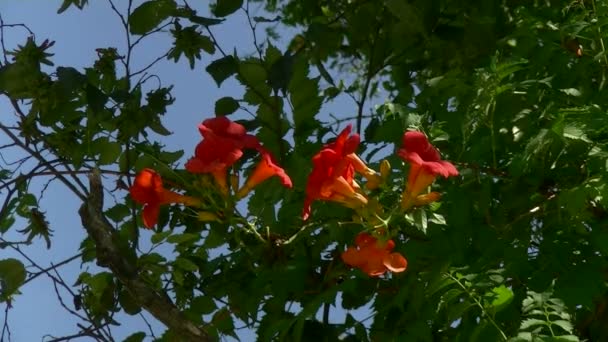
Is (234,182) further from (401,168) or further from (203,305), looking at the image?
(203,305)

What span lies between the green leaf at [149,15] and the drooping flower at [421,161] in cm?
106

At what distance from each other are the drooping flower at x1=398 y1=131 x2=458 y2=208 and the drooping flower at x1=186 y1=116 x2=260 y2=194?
0.31 metres

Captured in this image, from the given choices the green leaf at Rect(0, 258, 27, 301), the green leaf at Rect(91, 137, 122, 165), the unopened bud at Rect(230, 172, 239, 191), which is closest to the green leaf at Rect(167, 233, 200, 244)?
the green leaf at Rect(91, 137, 122, 165)

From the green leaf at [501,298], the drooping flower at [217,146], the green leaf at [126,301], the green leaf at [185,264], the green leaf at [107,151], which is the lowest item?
the green leaf at [501,298]

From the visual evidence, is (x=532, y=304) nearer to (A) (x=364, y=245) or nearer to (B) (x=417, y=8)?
(A) (x=364, y=245)

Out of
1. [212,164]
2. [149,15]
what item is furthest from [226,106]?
[212,164]

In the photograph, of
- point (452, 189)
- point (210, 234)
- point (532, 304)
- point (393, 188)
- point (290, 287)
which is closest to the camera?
point (532, 304)

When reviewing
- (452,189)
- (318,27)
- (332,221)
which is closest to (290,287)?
(332,221)

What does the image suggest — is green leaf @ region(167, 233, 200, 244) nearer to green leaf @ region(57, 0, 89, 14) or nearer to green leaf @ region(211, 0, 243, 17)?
green leaf @ region(211, 0, 243, 17)

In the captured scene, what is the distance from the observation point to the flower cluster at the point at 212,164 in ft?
6.53

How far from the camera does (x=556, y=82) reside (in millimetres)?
2408

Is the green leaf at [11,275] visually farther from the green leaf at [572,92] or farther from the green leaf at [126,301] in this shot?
the green leaf at [572,92]

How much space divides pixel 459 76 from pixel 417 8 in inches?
23.8

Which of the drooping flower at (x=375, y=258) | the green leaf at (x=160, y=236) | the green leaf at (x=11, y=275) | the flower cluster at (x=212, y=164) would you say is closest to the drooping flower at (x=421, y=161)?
the drooping flower at (x=375, y=258)
